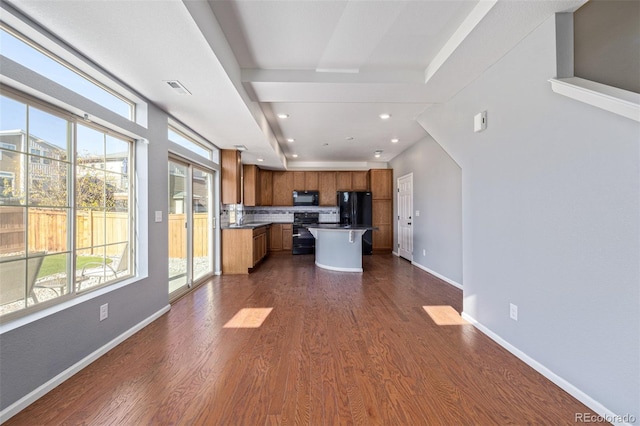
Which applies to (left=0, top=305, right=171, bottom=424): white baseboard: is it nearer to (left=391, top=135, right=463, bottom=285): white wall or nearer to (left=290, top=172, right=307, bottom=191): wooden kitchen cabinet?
(left=391, top=135, right=463, bottom=285): white wall

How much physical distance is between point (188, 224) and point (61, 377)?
2340mm

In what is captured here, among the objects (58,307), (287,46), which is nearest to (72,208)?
(58,307)

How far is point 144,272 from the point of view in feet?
8.87

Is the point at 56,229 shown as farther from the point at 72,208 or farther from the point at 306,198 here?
the point at 306,198

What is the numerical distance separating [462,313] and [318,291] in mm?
1836

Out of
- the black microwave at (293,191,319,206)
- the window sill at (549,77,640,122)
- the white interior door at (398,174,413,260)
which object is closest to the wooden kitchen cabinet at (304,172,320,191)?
the black microwave at (293,191,319,206)

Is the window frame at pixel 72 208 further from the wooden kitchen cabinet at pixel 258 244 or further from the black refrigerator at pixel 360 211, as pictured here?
the black refrigerator at pixel 360 211

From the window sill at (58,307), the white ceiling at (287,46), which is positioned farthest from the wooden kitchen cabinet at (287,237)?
the window sill at (58,307)

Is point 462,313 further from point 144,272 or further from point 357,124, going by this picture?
point 144,272

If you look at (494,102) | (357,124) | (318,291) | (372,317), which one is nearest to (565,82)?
(494,102)

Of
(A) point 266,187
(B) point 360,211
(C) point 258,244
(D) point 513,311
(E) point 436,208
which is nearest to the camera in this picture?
(D) point 513,311

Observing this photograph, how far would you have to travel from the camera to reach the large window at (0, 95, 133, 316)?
62.8 inches

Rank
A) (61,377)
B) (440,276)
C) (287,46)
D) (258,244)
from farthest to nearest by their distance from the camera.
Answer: (258,244)
(440,276)
(287,46)
(61,377)

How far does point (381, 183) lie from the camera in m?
7.11
